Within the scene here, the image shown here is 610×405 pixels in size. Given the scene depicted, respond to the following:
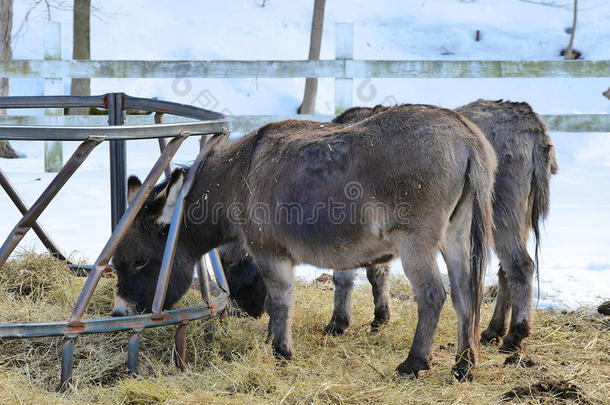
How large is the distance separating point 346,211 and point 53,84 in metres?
7.65

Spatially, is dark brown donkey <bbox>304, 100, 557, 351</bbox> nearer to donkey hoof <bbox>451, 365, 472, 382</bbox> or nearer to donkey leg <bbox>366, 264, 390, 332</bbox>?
donkey leg <bbox>366, 264, 390, 332</bbox>

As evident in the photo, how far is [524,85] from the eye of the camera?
741 inches

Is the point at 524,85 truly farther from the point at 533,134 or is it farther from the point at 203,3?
the point at 533,134

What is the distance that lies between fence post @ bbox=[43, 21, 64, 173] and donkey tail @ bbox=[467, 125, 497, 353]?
794 cm

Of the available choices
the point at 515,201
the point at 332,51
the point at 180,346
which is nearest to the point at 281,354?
the point at 180,346

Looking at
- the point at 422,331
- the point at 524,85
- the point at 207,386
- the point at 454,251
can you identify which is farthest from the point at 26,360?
the point at 524,85

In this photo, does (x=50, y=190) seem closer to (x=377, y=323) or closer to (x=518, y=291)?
(x=377, y=323)

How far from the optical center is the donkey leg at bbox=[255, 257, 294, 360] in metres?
4.59

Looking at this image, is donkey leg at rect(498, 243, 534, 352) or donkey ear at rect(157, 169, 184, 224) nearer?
donkey ear at rect(157, 169, 184, 224)

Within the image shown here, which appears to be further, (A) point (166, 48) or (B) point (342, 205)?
(A) point (166, 48)

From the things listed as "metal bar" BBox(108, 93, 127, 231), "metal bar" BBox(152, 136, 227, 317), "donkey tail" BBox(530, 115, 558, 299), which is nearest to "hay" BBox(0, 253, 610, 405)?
"metal bar" BBox(152, 136, 227, 317)

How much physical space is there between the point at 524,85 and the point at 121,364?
54.7ft

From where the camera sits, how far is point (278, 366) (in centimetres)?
443

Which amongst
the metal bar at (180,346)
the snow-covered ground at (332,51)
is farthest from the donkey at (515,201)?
the snow-covered ground at (332,51)
